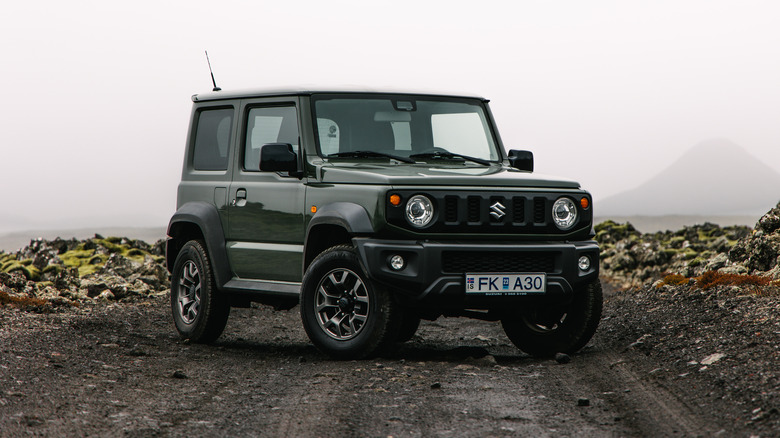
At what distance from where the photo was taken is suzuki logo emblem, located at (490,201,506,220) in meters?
7.75

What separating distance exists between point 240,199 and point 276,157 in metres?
1.09

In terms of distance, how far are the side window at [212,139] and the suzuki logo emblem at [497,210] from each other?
3026 mm

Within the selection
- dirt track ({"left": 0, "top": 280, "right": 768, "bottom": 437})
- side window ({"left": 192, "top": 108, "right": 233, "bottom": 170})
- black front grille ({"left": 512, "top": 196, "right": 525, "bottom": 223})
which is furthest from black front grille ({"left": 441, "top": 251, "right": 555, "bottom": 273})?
side window ({"left": 192, "top": 108, "right": 233, "bottom": 170})

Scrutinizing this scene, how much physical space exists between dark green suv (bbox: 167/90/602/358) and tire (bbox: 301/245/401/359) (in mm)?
12

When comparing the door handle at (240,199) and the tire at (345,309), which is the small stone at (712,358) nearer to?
the tire at (345,309)

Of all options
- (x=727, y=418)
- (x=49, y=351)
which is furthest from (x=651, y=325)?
(x=49, y=351)

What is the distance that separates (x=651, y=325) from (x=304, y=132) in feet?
13.1

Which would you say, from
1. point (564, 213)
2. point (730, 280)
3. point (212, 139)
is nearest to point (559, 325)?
point (564, 213)

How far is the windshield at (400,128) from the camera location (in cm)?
864

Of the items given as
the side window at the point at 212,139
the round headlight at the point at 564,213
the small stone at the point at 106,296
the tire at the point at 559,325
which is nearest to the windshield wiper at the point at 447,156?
the round headlight at the point at 564,213

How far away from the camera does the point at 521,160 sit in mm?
9297

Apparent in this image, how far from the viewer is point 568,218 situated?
8.12m

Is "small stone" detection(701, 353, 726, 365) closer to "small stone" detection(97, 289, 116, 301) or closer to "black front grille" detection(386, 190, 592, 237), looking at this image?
"black front grille" detection(386, 190, 592, 237)

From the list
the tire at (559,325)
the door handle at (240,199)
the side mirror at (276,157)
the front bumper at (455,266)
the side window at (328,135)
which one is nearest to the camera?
the front bumper at (455,266)
